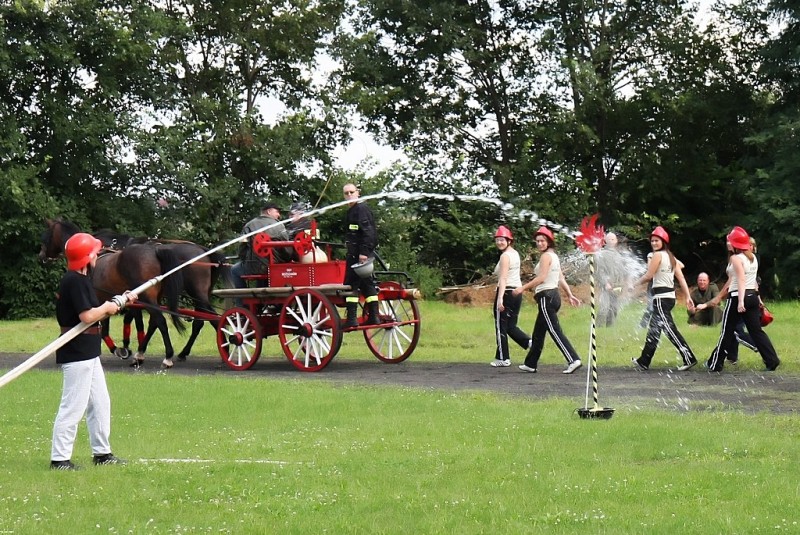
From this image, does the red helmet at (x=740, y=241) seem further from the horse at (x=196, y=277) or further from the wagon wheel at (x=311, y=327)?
the horse at (x=196, y=277)

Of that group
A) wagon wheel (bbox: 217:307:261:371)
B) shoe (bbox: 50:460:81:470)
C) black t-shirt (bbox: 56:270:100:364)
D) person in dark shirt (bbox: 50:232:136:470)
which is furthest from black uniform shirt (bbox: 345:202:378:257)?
shoe (bbox: 50:460:81:470)

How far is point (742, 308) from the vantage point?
46.9 ft

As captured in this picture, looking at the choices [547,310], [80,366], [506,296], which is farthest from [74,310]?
[506,296]

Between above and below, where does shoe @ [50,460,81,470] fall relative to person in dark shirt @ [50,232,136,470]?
below

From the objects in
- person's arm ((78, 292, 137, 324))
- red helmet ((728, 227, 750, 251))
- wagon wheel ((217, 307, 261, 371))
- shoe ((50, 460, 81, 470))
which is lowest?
shoe ((50, 460, 81, 470))

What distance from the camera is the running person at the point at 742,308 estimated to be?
14414 millimetres

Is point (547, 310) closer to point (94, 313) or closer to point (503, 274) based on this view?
point (503, 274)

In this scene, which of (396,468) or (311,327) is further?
(311,327)

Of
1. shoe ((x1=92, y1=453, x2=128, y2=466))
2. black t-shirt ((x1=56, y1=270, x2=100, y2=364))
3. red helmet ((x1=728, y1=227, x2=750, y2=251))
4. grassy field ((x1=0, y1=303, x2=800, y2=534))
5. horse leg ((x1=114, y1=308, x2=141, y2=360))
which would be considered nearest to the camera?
grassy field ((x1=0, y1=303, x2=800, y2=534))

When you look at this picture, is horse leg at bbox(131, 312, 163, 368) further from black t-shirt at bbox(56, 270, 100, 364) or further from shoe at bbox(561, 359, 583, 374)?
black t-shirt at bbox(56, 270, 100, 364)

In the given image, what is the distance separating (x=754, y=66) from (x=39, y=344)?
2013cm

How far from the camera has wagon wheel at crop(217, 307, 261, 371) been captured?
1627 centimetres

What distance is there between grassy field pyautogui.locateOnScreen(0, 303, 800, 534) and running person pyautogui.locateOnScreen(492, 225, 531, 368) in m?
3.09

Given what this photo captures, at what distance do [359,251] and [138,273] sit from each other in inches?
153
